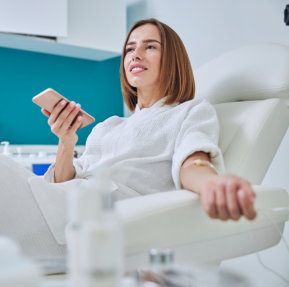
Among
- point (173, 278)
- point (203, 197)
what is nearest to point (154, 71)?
point (203, 197)

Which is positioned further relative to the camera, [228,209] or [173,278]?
[228,209]

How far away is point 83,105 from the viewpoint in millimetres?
3701

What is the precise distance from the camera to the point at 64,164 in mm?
1454

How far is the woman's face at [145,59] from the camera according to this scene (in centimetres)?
158

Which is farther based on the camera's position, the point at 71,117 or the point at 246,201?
the point at 71,117

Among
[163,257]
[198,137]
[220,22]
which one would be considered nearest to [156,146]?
[198,137]

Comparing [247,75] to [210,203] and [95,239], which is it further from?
[95,239]

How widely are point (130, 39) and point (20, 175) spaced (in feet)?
2.90

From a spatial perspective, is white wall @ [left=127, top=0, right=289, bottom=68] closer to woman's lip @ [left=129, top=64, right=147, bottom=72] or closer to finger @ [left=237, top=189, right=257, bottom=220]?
woman's lip @ [left=129, top=64, right=147, bottom=72]

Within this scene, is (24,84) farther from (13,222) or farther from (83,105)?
(13,222)

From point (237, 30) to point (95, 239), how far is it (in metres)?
2.35

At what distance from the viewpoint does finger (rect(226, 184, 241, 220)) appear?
2.48 feet

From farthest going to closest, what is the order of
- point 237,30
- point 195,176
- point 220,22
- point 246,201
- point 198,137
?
point 220,22 → point 237,30 → point 198,137 → point 195,176 → point 246,201

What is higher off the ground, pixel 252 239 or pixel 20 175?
pixel 20 175
